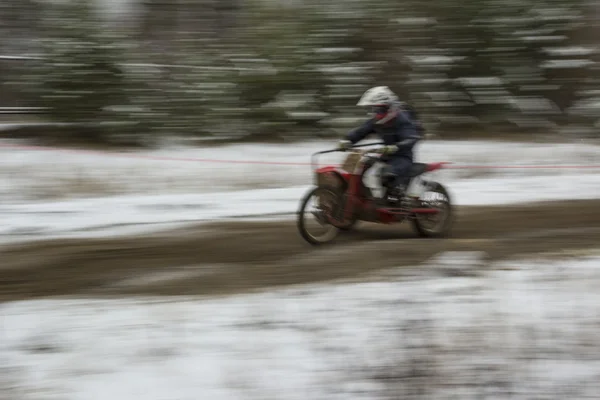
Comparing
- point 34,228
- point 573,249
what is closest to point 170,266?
point 34,228

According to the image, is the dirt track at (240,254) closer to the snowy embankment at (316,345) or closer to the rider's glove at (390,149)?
the snowy embankment at (316,345)

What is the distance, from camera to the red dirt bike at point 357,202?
28.7 ft

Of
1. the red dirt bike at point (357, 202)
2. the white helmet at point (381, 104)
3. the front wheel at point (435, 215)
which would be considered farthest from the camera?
the front wheel at point (435, 215)

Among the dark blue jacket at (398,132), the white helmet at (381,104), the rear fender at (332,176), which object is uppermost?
the white helmet at (381,104)

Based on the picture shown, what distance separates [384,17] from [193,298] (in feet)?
35.4

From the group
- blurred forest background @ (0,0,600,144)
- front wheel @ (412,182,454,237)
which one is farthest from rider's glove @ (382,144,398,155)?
blurred forest background @ (0,0,600,144)

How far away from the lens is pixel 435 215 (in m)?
9.39

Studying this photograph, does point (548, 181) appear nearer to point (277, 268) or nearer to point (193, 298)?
point (277, 268)

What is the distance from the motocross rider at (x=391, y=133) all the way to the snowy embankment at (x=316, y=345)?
80.6 inches

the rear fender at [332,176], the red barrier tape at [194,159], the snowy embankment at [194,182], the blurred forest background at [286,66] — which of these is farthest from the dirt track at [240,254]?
the blurred forest background at [286,66]

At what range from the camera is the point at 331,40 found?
52.4 ft

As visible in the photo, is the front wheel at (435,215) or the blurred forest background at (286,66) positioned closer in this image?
the front wheel at (435,215)

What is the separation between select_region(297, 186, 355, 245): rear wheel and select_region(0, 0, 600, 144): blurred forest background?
23.2 feet

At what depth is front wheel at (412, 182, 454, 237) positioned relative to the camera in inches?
366
